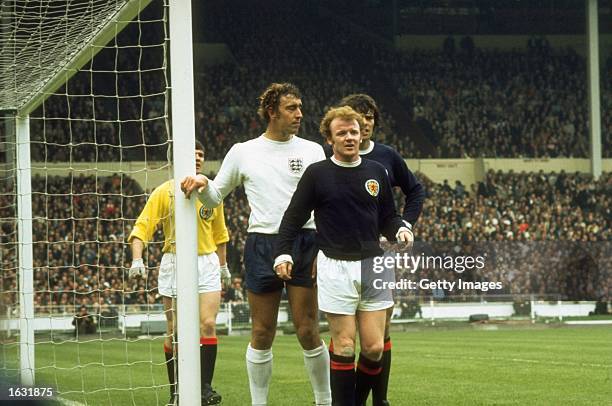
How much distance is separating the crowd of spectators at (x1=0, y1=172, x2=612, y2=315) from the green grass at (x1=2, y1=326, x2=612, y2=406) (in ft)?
17.3

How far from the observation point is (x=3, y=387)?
8.11ft

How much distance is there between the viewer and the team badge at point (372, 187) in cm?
614

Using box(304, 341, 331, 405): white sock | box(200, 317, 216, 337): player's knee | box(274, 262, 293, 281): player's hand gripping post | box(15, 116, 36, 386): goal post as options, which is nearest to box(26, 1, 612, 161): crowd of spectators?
box(15, 116, 36, 386): goal post

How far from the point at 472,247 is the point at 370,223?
22.5m

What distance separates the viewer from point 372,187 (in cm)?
615

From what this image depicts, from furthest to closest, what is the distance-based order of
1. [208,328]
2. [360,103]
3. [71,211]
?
[71,211] → [208,328] → [360,103]

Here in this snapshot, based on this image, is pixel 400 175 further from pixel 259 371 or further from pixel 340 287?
pixel 259 371

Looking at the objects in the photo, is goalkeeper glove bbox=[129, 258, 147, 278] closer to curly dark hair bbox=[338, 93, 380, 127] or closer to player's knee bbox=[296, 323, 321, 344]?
player's knee bbox=[296, 323, 321, 344]

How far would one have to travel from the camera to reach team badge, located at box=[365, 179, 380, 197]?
6.14 m

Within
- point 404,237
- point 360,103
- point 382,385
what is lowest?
point 382,385

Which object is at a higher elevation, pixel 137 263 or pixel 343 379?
pixel 137 263

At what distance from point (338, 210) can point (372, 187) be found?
25 centimetres

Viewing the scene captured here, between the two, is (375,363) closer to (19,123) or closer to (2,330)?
(2,330)

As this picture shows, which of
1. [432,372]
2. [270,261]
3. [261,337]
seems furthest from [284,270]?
[432,372]
